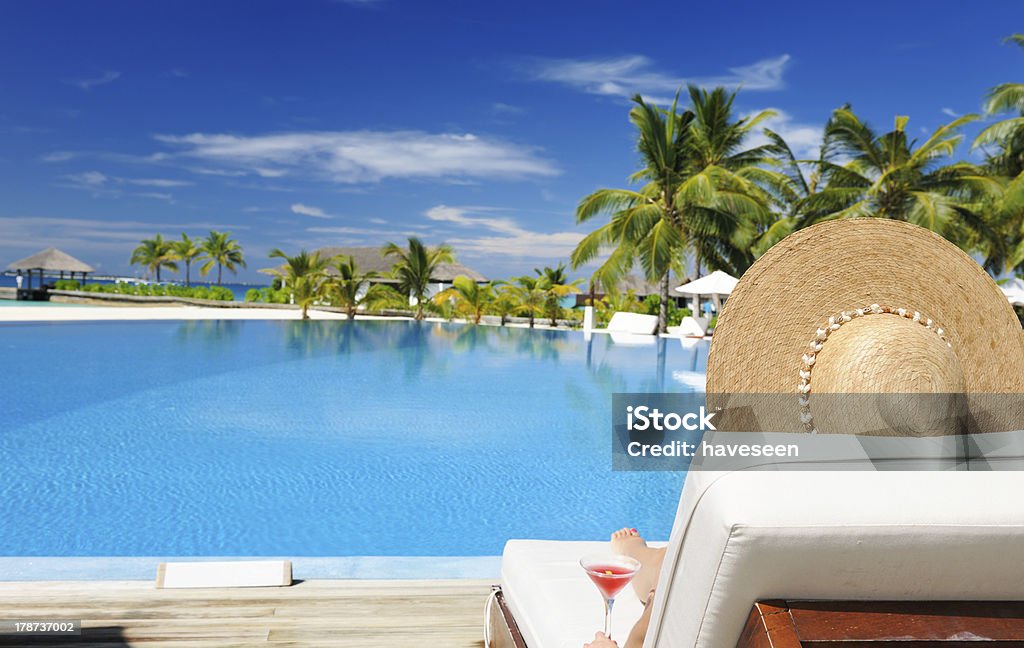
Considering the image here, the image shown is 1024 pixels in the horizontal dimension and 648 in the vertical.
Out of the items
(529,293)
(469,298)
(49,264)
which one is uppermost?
(49,264)

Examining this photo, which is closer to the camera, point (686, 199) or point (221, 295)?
point (686, 199)

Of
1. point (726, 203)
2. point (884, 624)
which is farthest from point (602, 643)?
point (726, 203)

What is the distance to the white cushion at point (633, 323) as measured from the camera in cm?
1938

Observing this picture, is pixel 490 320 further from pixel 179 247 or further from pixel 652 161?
pixel 179 247

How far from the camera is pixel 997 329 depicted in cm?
151

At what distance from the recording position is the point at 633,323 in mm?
19734

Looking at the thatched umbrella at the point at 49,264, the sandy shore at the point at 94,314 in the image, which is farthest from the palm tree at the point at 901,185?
the thatched umbrella at the point at 49,264

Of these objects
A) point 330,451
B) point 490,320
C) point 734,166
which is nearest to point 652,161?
point 734,166

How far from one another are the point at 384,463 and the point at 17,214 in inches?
1901

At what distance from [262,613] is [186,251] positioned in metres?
43.9

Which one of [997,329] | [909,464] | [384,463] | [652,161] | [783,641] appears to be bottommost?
[384,463]

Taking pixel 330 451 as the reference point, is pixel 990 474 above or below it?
above

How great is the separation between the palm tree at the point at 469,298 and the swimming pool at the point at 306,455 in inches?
347

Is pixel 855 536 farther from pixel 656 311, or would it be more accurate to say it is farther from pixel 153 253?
pixel 153 253
